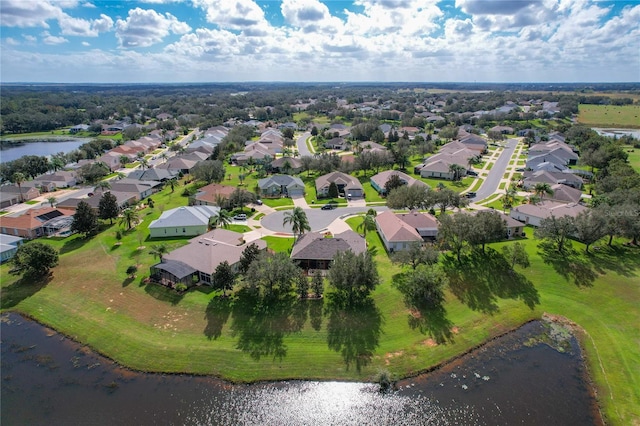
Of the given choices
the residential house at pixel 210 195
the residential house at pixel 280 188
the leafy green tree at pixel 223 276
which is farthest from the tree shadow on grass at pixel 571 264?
the residential house at pixel 210 195

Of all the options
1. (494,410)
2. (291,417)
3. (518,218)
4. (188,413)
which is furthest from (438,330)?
(518,218)

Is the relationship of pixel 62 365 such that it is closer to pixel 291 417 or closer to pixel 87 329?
pixel 87 329

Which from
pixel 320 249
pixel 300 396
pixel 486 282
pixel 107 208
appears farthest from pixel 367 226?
pixel 107 208

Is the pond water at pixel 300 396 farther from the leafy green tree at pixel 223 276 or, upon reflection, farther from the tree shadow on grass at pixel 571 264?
the tree shadow on grass at pixel 571 264

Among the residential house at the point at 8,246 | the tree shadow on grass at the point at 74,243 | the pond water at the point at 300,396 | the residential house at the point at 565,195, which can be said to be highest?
the residential house at the point at 565,195

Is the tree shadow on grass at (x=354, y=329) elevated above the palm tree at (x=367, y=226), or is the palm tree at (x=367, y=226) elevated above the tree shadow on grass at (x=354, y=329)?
the palm tree at (x=367, y=226)

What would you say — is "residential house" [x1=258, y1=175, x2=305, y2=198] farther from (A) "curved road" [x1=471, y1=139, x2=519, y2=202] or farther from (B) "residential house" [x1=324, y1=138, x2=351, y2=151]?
(B) "residential house" [x1=324, y1=138, x2=351, y2=151]

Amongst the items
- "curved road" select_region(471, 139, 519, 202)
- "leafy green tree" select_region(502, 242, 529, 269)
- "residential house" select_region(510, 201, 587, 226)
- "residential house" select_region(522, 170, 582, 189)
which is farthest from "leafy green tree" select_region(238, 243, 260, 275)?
"residential house" select_region(522, 170, 582, 189)
